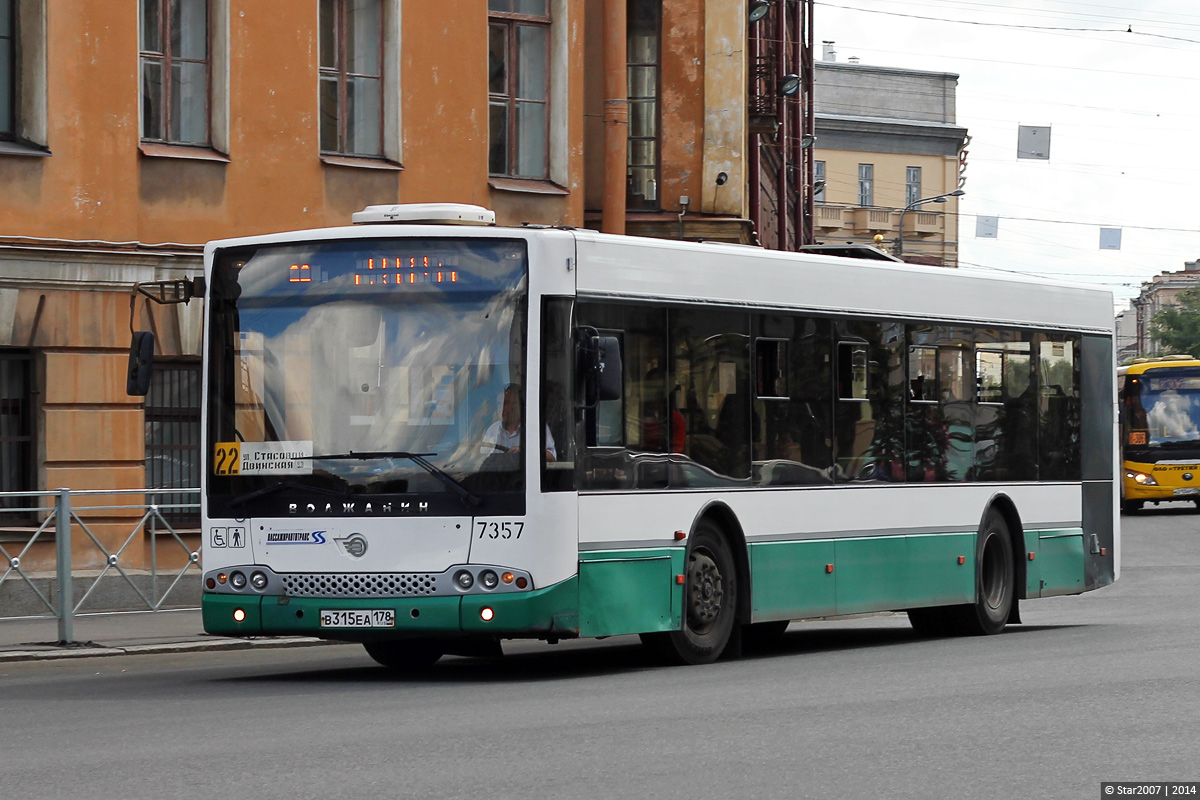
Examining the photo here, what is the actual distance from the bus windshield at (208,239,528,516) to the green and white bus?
0.05 ft

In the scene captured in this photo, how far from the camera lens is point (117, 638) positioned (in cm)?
1714

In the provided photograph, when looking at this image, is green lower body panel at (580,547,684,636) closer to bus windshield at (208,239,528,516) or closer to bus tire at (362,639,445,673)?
bus windshield at (208,239,528,516)

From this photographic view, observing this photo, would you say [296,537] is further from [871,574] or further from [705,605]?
[871,574]

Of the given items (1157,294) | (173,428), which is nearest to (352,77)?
Result: (173,428)

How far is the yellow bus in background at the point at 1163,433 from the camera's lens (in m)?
43.3

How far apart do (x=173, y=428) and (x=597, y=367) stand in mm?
10173

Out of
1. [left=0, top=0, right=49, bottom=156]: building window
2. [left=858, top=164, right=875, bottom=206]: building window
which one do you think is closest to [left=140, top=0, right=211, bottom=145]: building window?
[left=0, top=0, right=49, bottom=156]: building window

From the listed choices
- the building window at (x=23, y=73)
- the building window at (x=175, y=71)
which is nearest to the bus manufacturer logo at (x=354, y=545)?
the building window at (x=23, y=73)

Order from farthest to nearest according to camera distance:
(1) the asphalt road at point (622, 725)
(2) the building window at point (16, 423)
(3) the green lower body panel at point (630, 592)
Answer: (2) the building window at point (16, 423) → (3) the green lower body panel at point (630, 592) → (1) the asphalt road at point (622, 725)

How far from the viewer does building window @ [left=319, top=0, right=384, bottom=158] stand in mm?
22641

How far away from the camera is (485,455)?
12344mm

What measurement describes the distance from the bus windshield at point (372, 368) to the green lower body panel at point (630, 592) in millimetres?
893

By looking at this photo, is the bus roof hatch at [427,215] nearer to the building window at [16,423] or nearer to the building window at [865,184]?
the building window at [16,423]

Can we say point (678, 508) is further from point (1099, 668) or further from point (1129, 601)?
point (1129, 601)
